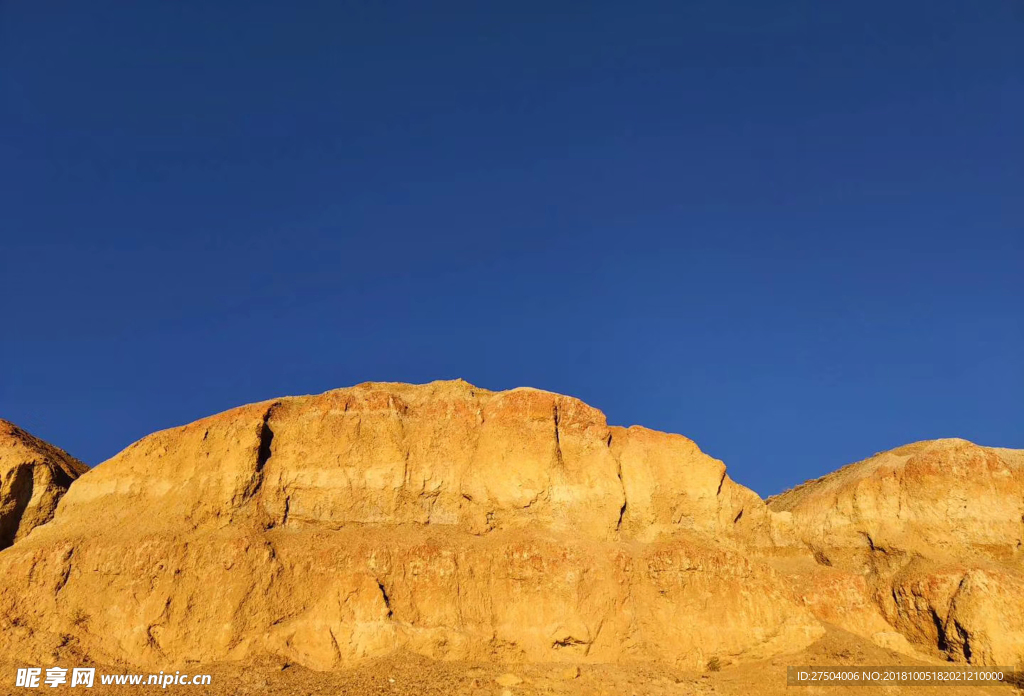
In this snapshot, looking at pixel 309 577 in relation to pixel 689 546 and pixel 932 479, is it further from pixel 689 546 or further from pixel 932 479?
pixel 932 479

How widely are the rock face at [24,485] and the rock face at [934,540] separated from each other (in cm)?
3405

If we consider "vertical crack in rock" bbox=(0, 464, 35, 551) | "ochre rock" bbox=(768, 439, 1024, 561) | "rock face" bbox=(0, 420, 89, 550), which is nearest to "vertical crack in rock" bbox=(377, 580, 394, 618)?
"rock face" bbox=(0, 420, 89, 550)

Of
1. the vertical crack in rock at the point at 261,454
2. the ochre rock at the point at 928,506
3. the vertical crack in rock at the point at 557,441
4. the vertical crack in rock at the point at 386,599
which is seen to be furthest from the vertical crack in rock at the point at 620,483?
the vertical crack in rock at the point at 261,454

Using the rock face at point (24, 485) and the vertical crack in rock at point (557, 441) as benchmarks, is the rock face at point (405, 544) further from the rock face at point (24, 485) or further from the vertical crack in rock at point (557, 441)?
the rock face at point (24, 485)

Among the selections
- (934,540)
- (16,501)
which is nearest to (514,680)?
(934,540)

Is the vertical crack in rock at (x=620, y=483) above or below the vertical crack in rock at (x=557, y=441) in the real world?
below

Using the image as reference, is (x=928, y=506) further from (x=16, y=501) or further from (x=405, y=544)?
(x=16, y=501)

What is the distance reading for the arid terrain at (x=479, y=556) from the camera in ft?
87.2

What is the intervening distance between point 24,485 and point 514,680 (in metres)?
23.1

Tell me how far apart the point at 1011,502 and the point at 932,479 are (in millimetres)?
3313

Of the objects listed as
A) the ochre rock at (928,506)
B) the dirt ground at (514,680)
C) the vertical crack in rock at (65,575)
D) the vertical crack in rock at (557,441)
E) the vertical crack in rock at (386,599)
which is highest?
the vertical crack in rock at (557,441)

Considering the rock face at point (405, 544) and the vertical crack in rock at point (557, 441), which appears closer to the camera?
→ the rock face at point (405, 544)

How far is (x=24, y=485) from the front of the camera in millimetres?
31797

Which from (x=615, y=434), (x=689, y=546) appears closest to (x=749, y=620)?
(x=689, y=546)
